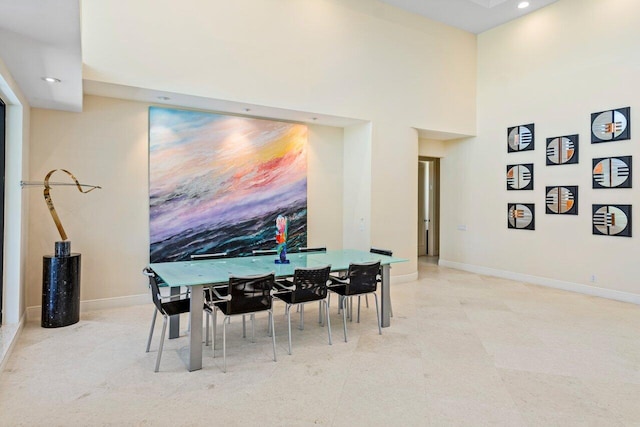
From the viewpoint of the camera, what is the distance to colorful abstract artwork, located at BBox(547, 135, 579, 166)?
630cm

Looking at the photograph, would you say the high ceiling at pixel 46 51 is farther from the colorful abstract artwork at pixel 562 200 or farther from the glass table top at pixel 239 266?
the colorful abstract artwork at pixel 562 200

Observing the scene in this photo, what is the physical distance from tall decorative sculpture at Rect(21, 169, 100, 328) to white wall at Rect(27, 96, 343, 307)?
0.42m

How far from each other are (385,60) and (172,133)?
3.88 metres

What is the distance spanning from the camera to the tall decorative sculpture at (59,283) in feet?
14.1

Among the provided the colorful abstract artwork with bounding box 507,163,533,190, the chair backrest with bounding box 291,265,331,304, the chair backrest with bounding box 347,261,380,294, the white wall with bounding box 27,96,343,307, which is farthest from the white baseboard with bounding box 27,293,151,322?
the colorful abstract artwork with bounding box 507,163,533,190

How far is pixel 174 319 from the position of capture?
13.5 ft

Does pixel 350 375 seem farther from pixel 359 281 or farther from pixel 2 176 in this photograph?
pixel 2 176

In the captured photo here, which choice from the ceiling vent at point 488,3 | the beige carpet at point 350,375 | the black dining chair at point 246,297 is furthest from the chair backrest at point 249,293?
the ceiling vent at point 488,3

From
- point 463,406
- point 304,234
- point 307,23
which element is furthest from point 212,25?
point 463,406

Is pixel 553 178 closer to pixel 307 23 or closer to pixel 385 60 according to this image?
pixel 385 60

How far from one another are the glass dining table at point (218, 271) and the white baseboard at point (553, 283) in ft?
12.4

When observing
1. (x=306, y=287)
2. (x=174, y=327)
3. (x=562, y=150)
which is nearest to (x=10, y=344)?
(x=174, y=327)

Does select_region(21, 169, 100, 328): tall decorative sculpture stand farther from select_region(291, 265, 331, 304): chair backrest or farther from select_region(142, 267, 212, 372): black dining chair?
select_region(291, 265, 331, 304): chair backrest

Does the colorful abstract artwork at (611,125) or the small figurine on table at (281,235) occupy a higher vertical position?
the colorful abstract artwork at (611,125)
